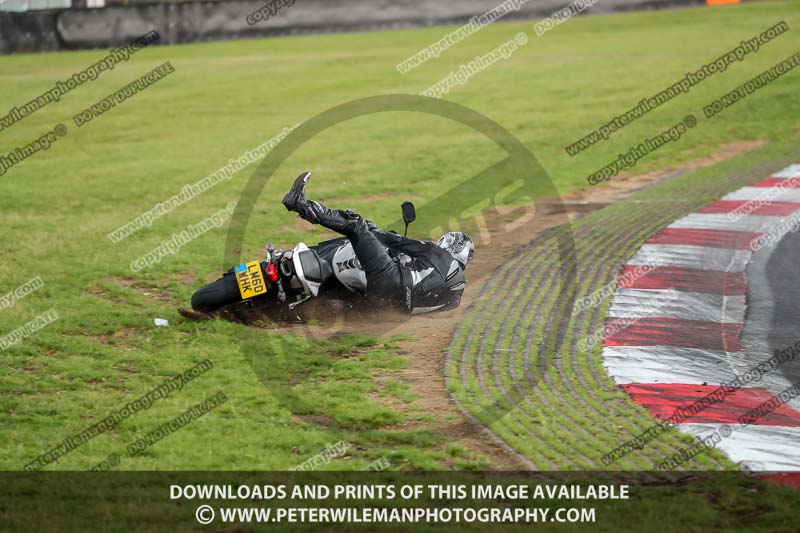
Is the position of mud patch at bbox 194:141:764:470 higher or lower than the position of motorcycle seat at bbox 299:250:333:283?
lower

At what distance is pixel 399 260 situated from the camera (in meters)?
10.5

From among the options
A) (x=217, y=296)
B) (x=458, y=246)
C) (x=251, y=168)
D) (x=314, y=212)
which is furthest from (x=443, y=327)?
(x=251, y=168)

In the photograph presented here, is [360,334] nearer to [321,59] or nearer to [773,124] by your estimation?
[773,124]

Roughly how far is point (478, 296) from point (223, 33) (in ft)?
76.4

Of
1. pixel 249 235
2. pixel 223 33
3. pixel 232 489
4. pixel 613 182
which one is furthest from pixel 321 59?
pixel 232 489

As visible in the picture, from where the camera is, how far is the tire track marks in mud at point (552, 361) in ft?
25.0

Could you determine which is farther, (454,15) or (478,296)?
(454,15)

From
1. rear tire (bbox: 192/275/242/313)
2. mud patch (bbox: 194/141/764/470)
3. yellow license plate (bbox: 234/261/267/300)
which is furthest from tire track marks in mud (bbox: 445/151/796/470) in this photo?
rear tire (bbox: 192/275/242/313)

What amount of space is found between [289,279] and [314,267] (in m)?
0.31

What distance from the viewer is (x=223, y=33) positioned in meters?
A: 32.2

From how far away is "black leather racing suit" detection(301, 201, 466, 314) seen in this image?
9703mm

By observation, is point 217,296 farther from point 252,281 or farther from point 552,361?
point 552,361

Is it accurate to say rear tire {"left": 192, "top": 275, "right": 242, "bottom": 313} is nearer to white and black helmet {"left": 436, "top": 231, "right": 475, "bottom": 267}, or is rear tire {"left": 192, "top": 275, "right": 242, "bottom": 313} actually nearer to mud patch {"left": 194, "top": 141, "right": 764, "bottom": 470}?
mud patch {"left": 194, "top": 141, "right": 764, "bottom": 470}

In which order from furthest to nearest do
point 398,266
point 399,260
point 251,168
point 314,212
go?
point 251,168 → point 399,260 → point 398,266 → point 314,212
